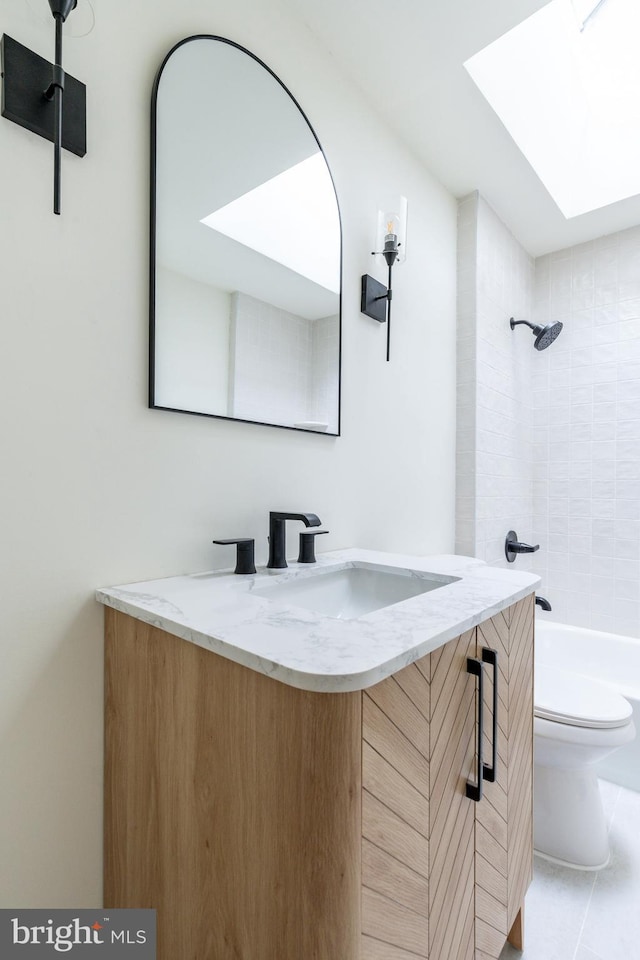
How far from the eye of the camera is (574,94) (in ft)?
6.56

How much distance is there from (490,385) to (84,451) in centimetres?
190

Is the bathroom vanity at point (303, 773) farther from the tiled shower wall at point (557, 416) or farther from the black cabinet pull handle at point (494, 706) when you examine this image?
the tiled shower wall at point (557, 416)

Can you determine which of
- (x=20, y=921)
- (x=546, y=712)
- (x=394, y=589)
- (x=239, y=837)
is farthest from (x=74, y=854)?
(x=546, y=712)

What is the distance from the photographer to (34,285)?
33.5 inches

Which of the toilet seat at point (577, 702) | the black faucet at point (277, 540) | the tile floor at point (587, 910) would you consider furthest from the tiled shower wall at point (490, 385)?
the black faucet at point (277, 540)

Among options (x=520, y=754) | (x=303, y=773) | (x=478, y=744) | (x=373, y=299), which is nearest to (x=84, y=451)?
(x=303, y=773)

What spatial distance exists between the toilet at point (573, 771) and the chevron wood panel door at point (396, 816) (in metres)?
0.94

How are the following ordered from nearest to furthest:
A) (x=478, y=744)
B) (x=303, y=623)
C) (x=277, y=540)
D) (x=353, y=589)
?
(x=303, y=623) < (x=478, y=744) < (x=277, y=540) < (x=353, y=589)

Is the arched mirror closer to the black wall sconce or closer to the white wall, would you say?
the white wall

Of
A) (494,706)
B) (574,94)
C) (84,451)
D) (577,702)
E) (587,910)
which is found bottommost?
(587,910)

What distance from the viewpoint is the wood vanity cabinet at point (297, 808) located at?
582mm

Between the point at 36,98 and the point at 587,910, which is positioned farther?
the point at 587,910

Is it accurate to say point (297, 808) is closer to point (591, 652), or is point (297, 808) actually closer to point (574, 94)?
point (591, 652)

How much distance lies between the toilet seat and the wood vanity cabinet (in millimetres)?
610
